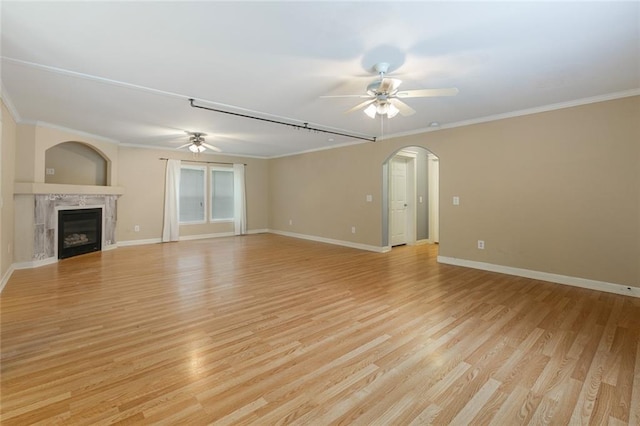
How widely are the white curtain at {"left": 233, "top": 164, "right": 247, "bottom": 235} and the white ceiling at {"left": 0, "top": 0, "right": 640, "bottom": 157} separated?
4.34 m

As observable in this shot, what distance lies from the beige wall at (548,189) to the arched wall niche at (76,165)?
6.31 metres

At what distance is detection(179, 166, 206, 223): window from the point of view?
7938 millimetres

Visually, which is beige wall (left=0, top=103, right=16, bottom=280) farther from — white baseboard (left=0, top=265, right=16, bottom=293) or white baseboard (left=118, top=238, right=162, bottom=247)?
white baseboard (left=118, top=238, right=162, bottom=247)

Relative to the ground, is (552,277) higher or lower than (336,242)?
lower

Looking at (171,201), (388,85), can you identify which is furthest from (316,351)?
(171,201)

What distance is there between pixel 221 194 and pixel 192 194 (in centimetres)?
84

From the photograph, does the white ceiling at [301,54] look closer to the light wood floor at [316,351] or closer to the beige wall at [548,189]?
the beige wall at [548,189]

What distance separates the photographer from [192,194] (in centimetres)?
809

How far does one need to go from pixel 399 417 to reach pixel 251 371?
39.6 inches

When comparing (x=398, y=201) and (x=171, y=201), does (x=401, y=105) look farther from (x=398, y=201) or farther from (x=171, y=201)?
(x=171, y=201)

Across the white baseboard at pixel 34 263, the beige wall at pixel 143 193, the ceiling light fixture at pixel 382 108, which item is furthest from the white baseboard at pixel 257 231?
the ceiling light fixture at pixel 382 108

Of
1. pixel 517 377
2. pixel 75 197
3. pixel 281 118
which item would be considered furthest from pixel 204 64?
pixel 75 197

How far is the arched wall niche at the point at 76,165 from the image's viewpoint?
600 cm

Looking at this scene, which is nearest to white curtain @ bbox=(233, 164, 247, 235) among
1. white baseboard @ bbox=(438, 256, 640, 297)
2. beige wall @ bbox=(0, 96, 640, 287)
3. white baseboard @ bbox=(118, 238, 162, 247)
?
white baseboard @ bbox=(118, 238, 162, 247)
